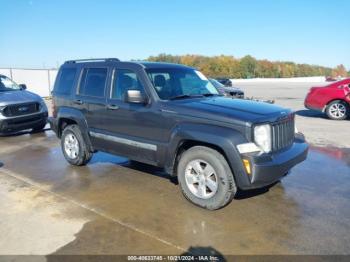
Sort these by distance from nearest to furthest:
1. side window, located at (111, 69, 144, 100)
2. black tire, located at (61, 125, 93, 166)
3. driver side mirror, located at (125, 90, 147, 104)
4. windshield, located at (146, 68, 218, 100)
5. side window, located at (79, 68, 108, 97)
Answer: driver side mirror, located at (125, 90, 147, 104)
windshield, located at (146, 68, 218, 100)
side window, located at (111, 69, 144, 100)
side window, located at (79, 68, 108, 97)
black tire, located at (61, 125, 93, 166)

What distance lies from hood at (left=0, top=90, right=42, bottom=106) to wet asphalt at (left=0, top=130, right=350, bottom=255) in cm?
349

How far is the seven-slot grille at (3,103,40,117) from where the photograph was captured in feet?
31.8

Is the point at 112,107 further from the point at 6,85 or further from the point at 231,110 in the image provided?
the point at 6,85

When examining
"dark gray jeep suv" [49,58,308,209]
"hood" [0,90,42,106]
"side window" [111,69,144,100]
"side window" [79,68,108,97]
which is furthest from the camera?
"hood" [0,90,42,106]

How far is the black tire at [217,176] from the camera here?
4.47 meters

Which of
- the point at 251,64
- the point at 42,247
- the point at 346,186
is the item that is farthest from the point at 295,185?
the point at 251,64

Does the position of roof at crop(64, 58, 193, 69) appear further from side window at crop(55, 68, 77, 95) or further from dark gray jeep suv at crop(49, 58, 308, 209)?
side window at crop(55, 68, 77, 95)

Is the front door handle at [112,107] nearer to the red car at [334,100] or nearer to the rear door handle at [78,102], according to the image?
the rear door handle at [78,102]

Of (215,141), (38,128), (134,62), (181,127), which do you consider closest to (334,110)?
(134,62)

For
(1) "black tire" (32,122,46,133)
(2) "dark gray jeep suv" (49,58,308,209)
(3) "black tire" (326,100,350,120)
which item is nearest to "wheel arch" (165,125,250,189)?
(2) "dark gray jeep suv" (49,58,308,209)

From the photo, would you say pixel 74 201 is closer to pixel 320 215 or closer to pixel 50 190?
pixel 50 190

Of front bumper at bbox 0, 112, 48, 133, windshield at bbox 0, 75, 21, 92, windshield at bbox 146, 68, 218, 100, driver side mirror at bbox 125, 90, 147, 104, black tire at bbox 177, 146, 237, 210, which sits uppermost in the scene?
windshield at bbox 0, 75, 21, 92

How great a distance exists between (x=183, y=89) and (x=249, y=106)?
1.19 metres

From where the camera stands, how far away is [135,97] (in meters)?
5.19
